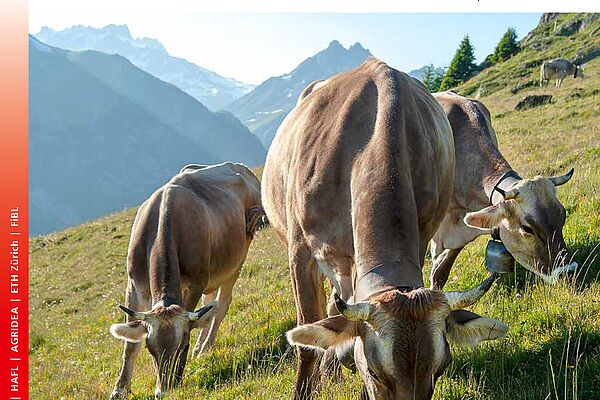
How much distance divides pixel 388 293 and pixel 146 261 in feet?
18.4

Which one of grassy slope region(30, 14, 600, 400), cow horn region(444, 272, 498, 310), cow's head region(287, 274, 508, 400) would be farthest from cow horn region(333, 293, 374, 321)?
grassy slope region(30, 14, 600, 400)

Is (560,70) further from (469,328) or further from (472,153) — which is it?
(469,328)

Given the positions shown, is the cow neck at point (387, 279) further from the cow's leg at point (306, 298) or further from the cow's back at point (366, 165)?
the cow's leg at point (306, 298)

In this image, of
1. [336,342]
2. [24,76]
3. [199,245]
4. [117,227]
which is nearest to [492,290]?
[336,342]

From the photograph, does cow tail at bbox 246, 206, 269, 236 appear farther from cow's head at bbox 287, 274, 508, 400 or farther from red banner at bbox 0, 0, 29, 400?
cow's head at bbox 287, 274, 508, 400

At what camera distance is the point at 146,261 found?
27.7ft

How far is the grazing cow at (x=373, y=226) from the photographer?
348 centimetres

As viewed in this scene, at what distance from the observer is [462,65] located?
5950 cm

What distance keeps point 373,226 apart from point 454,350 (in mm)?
2256

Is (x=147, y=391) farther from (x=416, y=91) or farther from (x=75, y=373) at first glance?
(x=416, y=91)

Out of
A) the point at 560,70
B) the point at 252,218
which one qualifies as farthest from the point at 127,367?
the point at 560,70

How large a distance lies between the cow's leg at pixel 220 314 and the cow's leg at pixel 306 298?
4.47 meters

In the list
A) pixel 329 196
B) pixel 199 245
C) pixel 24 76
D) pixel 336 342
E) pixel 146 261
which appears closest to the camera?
pixel 336 342

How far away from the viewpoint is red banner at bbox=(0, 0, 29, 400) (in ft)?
21.3
